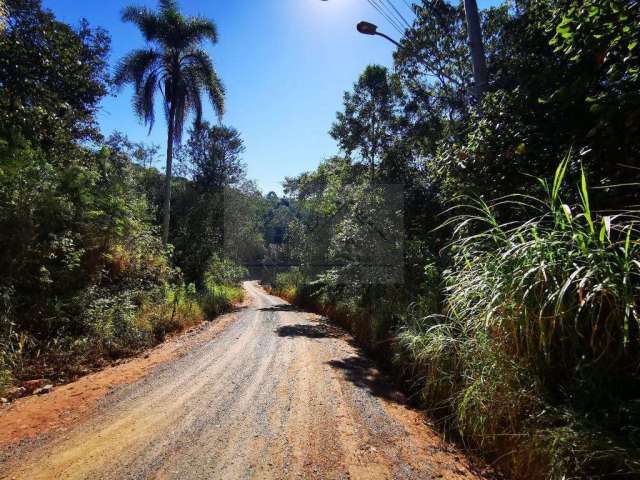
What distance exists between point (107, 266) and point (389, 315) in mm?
6465

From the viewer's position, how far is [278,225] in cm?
5616

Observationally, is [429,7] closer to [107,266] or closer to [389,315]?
[389,315]

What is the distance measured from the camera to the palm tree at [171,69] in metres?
12.4

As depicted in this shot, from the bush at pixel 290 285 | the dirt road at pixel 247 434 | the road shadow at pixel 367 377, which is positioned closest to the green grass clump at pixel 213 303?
the bush at pixel 290 285

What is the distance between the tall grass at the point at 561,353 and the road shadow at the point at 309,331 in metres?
6.19

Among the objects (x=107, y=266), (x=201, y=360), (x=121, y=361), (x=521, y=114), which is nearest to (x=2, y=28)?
(x=107, y=266)

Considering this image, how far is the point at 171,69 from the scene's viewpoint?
12969 mm

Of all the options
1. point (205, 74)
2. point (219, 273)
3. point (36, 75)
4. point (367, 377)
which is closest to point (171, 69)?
point (205, 74)

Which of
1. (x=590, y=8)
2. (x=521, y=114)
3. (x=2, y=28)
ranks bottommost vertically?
(x=521, y=114)

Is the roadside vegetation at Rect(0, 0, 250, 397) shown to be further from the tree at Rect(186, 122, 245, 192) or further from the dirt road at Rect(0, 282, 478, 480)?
the tree at Rect(186, 122, 245, 192)

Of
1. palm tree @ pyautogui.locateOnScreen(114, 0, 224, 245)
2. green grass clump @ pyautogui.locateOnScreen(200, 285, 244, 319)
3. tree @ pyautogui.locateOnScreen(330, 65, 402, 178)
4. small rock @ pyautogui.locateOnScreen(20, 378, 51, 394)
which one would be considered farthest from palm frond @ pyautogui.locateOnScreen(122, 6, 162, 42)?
small rock @ pyautogui.locateOnScreen(20, 378, 51, 394)

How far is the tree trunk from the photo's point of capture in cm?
496

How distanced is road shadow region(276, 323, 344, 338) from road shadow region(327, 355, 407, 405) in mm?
2524

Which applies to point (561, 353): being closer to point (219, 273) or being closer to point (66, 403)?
point (66, 403)
